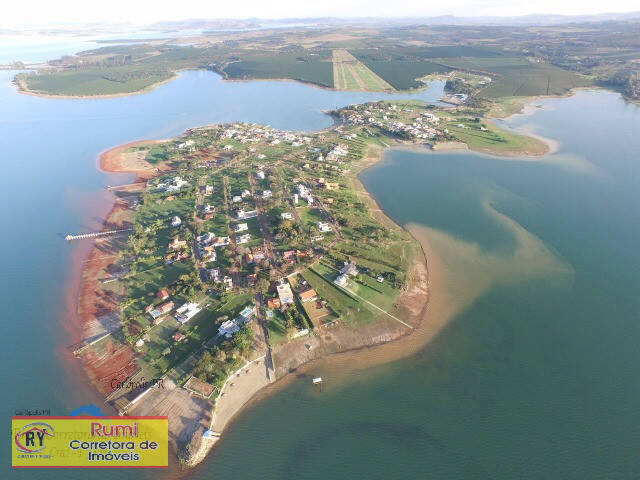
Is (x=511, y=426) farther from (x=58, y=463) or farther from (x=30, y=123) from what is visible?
(x=30, y=123)

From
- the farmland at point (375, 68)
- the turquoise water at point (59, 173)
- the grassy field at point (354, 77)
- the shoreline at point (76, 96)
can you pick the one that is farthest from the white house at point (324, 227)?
the shoreline at point (76, 96)

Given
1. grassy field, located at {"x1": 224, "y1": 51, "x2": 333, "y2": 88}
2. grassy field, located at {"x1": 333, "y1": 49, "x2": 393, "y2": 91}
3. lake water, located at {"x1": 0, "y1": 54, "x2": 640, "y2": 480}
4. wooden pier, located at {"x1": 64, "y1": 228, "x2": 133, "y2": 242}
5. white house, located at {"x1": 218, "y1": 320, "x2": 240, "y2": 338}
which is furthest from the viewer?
grassy field, located at {"x1": 224, "y1": 51, "x2": 333, "y2": 88}

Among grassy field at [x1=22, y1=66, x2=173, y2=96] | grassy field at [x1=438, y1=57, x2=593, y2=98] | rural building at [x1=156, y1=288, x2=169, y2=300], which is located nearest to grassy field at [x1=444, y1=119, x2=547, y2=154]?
grassy field at [x1=438, y1=57, x2=593, y2=98]

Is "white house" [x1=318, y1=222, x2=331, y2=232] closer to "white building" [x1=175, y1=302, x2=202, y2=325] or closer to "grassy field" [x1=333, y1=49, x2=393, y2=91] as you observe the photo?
"white building" [x1=175, y1=302, x2=202, y2=325]

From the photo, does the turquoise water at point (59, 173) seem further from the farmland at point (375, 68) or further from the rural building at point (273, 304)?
the rural building at point (273, 304)

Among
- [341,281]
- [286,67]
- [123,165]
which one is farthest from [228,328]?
[286,67]

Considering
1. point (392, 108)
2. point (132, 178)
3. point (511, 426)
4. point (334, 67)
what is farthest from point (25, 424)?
point (334, 67)
